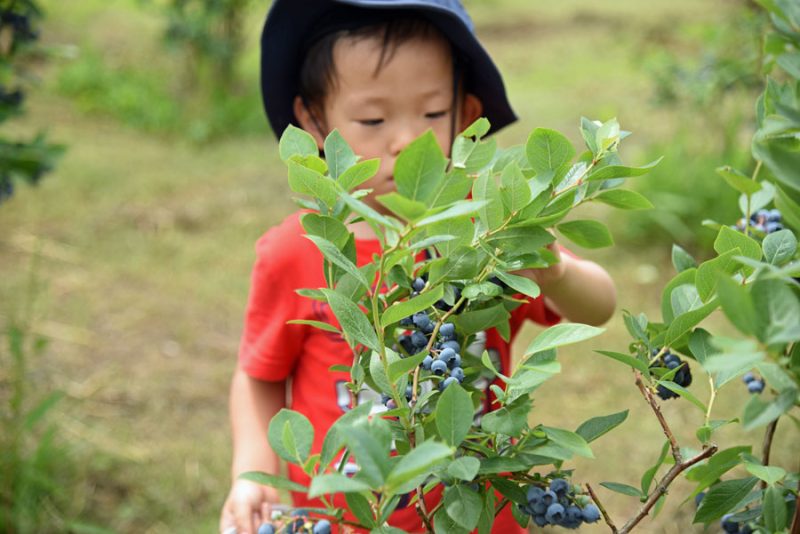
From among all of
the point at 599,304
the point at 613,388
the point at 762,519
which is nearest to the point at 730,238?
the point at 762,519

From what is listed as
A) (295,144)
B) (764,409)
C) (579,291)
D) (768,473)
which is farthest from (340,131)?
(764,409)

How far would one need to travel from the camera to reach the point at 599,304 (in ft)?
4.66

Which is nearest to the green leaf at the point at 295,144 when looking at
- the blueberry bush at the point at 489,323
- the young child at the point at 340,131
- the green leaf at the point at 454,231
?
the blueberry bush at the point at 489,323

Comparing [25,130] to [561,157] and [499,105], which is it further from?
[561,157]

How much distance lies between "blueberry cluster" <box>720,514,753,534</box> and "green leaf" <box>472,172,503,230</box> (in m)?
0.37

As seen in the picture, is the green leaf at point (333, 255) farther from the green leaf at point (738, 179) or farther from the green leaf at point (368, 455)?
the green leaf at point (738, 179)

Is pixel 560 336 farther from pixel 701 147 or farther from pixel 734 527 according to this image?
pixel 701 147

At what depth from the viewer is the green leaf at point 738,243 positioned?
74 cm

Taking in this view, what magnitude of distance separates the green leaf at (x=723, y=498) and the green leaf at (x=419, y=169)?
39cm

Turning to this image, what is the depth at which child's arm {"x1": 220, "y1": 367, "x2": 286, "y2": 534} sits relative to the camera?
137 cm

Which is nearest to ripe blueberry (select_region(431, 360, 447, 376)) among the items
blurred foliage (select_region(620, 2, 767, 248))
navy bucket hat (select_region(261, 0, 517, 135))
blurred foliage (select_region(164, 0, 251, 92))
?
navy bucket hat (select_region(261, 0, 517, 135))

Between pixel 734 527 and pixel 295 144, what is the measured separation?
0.55 meters

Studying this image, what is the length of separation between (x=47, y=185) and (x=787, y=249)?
14.8ft

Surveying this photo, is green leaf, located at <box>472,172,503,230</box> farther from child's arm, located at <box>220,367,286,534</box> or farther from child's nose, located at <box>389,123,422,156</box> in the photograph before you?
child's arm, located at <box>220,367,286,534</box>
